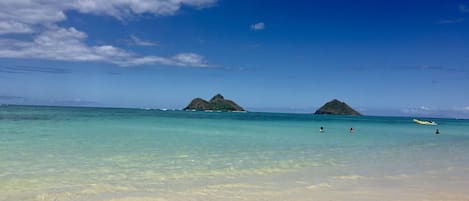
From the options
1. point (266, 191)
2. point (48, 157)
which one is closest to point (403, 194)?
point (266, 191)

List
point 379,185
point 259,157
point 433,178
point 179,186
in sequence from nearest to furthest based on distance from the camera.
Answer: point 179,186 → point 379,185 → point 433,178 → point 259,157

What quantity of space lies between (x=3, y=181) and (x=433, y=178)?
1182cm

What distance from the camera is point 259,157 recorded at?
56.9 ft

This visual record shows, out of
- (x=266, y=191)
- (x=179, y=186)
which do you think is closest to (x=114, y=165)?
(x=179, y=186)

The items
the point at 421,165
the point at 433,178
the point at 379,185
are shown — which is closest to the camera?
the point at 379,185

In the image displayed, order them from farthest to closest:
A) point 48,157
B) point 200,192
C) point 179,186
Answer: point 48,157 < point 179,186 < point 200,192

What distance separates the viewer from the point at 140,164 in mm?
14141

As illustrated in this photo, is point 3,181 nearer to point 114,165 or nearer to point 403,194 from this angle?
point 114,165

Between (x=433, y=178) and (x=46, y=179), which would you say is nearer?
(x=46, y=179)

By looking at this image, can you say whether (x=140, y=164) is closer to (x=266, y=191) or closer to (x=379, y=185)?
(x=266, y=191)

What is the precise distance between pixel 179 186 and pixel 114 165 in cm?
403

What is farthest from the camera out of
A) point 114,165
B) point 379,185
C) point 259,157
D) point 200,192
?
point 259,157

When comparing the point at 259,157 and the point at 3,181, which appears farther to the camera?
the point at 259,157

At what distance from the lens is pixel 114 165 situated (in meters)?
13.7
